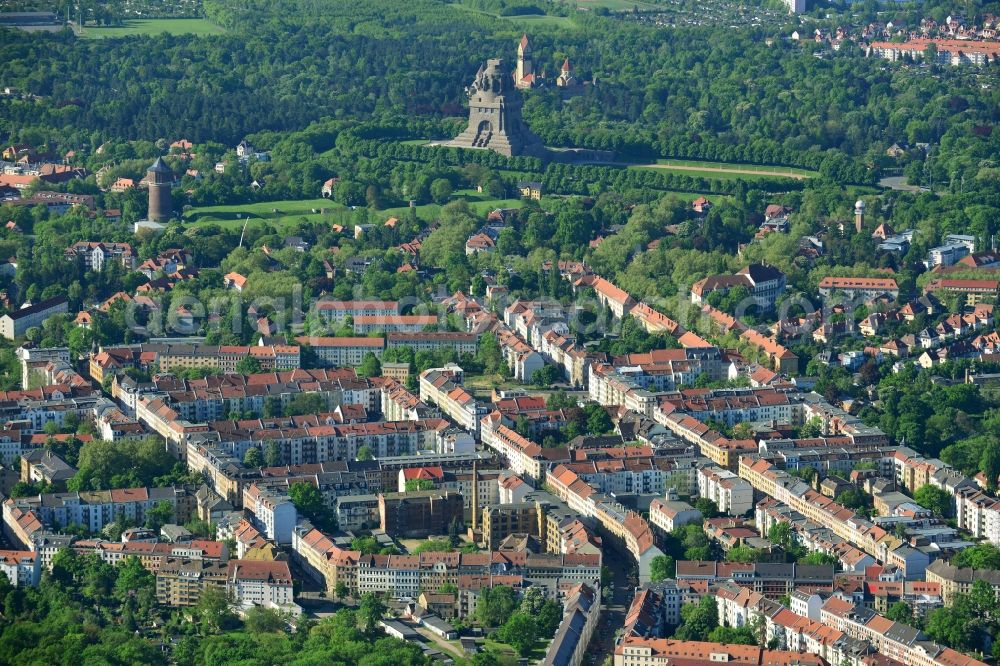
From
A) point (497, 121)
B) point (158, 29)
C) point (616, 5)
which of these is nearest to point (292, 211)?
point (497, 121)

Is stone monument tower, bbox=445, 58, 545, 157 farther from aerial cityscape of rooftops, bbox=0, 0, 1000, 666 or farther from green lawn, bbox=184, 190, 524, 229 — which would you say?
green lawn, bbox=184, 190, 524, 229

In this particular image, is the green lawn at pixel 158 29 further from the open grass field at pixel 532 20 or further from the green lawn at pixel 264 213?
the green lawn at pixel 264 213

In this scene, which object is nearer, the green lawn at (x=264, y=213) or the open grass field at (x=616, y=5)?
the green lawn at (x=264, y=213)

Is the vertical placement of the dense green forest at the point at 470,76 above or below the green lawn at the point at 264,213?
above

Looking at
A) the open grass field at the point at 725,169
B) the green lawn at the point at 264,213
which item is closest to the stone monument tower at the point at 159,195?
the green lawn at the point at 264,213

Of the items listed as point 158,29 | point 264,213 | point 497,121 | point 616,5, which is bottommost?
point 264,213

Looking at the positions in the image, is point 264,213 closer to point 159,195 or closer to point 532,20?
point 159,195
